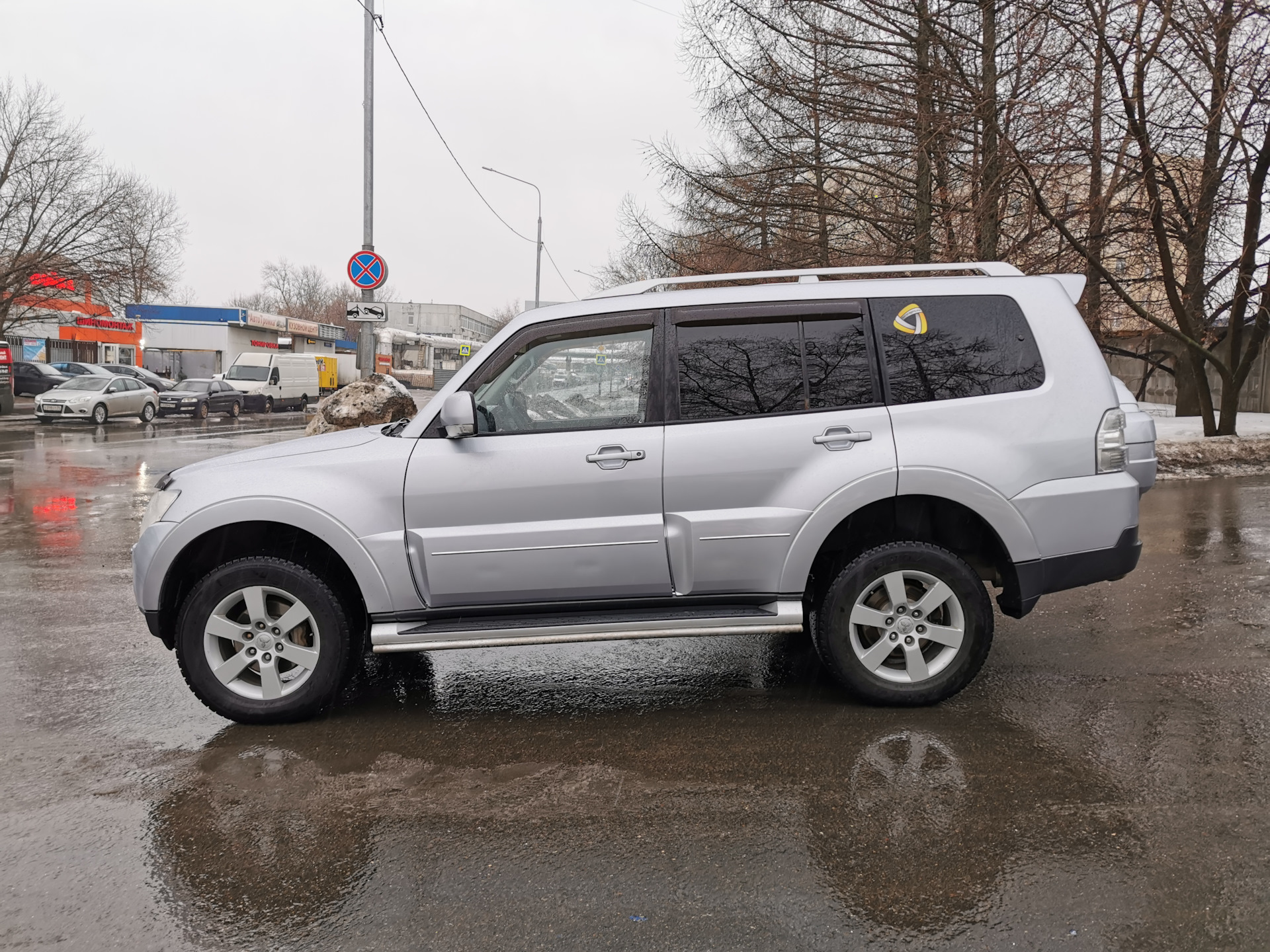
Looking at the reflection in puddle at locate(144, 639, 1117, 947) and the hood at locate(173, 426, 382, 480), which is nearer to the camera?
the reflection in puddle at locate(144, 639, 1117, 947)

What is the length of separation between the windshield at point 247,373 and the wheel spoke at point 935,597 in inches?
1405

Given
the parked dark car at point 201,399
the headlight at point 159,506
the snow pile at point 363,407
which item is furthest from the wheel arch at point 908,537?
the parked dark car at point 201,399

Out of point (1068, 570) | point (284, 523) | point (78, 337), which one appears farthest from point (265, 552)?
point (78, 337)

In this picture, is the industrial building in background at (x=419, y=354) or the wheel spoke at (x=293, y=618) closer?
the wheel spoke at (x=293, y=618)

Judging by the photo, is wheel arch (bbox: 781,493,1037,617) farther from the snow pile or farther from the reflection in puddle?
the snow pile

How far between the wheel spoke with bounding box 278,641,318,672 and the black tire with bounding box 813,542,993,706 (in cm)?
226

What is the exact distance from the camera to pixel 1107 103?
13.1 metres

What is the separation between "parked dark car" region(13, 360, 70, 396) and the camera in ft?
122

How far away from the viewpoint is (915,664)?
4422mm

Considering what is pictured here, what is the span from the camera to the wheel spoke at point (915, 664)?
442 cm

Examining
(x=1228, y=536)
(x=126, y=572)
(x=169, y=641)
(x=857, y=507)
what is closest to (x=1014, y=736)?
(x=857, y=507)

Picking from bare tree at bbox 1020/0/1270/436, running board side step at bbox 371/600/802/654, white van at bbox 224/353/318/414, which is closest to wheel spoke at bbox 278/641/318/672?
running board side step at bbox 371/600/802/654

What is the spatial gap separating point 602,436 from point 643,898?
6.77ft

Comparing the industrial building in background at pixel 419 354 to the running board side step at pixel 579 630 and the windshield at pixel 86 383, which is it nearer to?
the windshield at pixel 86 383
